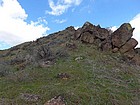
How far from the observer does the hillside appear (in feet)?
36.1

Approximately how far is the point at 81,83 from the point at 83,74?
1754mm

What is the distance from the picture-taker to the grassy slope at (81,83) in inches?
432

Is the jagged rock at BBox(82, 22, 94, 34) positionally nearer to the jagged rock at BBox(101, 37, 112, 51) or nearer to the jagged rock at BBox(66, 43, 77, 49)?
the jagged rock at BBox(101, 37, 112, 51)

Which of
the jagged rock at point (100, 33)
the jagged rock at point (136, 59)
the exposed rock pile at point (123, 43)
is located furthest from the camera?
the jagged rock at point (100, 33)

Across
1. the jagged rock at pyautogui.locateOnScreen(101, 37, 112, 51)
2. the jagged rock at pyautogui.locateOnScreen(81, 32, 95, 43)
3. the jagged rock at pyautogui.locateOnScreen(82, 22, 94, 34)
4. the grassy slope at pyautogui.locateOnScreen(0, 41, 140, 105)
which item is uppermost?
the jagged rock at pyautogui.locateOnScreen(82, 22, 94, 34)

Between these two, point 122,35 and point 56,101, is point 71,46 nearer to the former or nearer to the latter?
point 122,35

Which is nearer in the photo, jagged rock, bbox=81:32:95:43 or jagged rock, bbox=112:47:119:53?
jagged rock, bbox=112:47:119:53

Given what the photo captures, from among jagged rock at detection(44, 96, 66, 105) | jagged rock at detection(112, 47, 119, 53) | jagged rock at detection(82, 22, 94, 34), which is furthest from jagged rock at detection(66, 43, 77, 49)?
jagged rock at detection(44, 96, 66, 105)

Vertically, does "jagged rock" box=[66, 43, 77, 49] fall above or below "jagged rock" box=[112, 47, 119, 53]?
above

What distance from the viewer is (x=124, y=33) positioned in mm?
21672

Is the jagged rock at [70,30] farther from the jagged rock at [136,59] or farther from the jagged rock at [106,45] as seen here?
the jagged rock at [136,59]

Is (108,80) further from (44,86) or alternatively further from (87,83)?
(44,86)

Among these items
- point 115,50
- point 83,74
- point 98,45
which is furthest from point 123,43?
point 83,74

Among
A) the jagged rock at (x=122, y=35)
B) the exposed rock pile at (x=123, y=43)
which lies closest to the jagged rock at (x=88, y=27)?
the exposed rock pile at (x=123, y=43)
